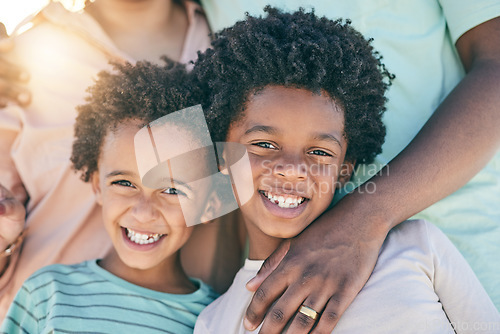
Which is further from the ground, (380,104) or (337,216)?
(380,104)

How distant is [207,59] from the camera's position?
1827mm

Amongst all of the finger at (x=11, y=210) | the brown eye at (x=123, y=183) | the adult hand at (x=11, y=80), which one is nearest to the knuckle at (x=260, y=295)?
the brown eye at (x=123, y=183)

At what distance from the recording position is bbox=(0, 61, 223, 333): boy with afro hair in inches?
69.7

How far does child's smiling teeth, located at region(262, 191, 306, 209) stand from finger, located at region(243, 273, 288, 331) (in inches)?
9.4

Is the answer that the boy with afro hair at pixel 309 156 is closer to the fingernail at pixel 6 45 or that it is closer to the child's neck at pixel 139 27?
the child's neck at pixel 139 27

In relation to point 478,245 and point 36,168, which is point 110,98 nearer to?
point 36,168

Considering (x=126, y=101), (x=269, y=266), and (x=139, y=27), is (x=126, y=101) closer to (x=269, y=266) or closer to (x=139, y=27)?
(x=139, y=27)

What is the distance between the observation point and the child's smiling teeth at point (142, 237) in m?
1.83

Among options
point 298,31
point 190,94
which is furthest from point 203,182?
point 298,31

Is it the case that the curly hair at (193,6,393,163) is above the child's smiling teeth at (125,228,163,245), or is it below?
above

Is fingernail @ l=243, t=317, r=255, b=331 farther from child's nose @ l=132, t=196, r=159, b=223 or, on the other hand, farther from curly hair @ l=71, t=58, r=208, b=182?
curly hair @ l=71, t=58, r=208, b=182

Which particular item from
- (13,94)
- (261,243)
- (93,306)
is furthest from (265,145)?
(13,94)

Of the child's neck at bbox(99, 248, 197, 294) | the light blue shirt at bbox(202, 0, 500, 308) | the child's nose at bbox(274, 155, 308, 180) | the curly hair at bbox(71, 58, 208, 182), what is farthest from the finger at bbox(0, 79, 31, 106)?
the child's nose at bbox(274, 155, 308, 180)

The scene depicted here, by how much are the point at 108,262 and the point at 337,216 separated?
1003mm
